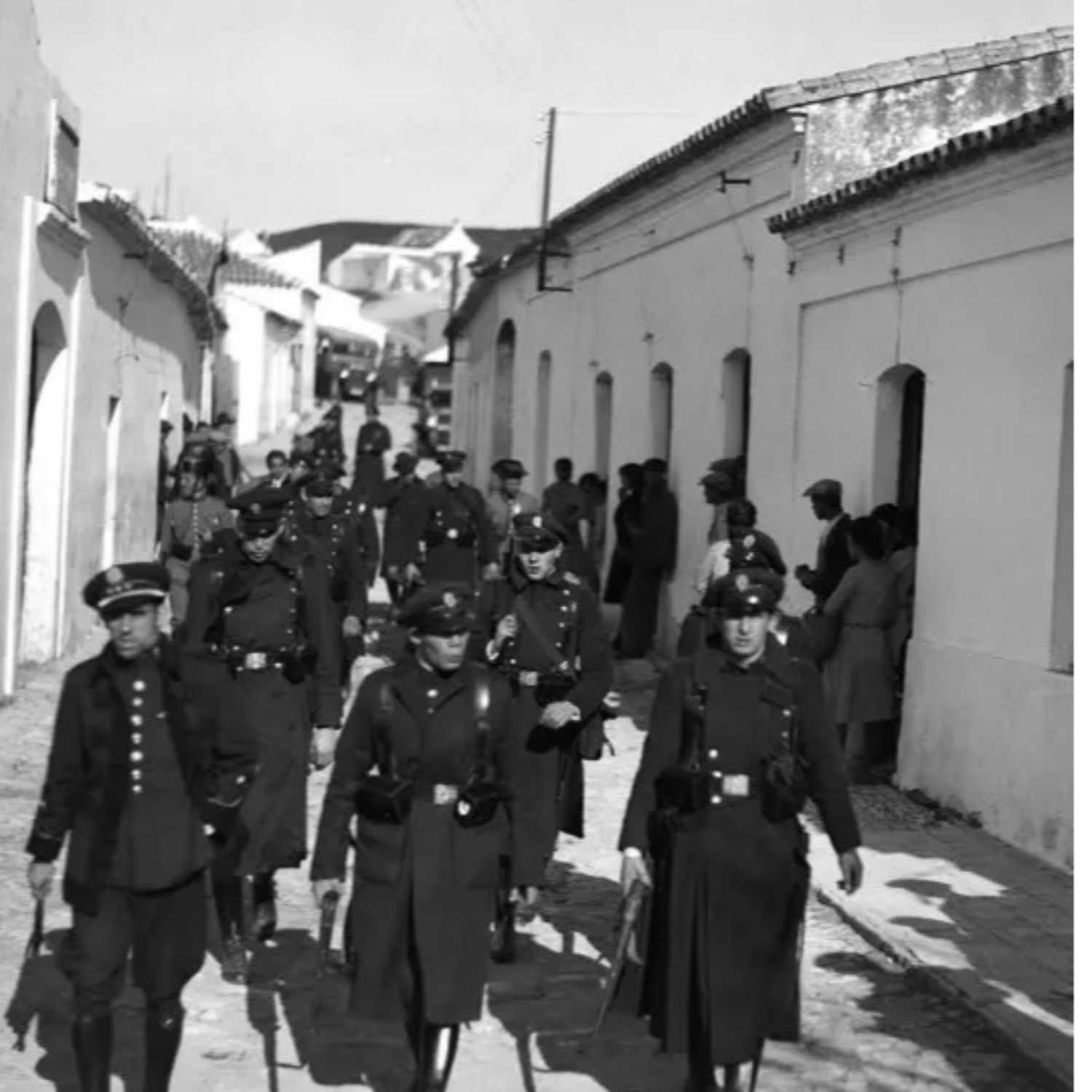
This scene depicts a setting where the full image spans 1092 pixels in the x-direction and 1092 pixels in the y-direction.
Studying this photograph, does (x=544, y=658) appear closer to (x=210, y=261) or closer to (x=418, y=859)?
(x=418, y=859)

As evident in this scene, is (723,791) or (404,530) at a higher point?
(404,530)

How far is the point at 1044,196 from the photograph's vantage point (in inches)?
427

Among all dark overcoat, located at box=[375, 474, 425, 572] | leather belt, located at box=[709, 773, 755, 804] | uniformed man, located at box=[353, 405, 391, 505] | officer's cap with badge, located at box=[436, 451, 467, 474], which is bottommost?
leather belt, located at box=[709, 773, 755, 804]

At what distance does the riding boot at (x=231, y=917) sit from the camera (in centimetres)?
817

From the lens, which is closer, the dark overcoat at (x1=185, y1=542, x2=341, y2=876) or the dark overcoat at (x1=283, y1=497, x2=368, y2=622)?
the dark overcoat at (x1=185, y1=542, x2=341, y2=876)

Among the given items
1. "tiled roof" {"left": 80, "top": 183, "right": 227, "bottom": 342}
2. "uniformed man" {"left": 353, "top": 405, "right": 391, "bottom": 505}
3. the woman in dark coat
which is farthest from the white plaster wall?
"uniformed man" {"left": 353, "top": 405, "right": 391, "bottom": 505}

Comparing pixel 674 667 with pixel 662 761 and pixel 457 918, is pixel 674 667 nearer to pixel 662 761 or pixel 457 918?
pixel 662 761

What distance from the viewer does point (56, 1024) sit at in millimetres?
7344

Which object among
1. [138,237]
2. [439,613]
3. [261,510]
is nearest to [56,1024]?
[439,613]

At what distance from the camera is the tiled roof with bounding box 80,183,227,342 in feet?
58.2

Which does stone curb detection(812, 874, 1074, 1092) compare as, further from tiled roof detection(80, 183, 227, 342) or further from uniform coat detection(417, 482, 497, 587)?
tiled roof detection(80, 183, 227, 342)

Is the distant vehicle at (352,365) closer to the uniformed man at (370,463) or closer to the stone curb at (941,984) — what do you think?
the uniformed man at (370,463)

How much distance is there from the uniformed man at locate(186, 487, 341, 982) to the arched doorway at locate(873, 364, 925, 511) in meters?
5.62

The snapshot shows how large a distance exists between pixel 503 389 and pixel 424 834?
26.2 metres
